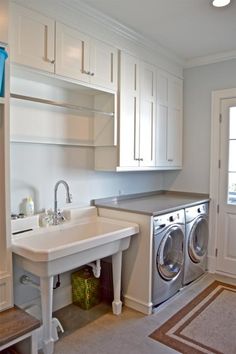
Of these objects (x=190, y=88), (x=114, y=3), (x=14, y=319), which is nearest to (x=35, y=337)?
(x=14, y=319)

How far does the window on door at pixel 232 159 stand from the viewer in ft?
11.1

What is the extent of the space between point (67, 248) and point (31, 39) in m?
1.54

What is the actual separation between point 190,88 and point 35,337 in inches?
130

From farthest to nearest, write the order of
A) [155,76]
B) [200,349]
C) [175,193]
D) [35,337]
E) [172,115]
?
[175,193] < [172,115] < [155,76] < [200,349] < [35,337]

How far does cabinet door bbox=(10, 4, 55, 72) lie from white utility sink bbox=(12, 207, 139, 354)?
132 cm

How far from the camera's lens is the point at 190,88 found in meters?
3.73

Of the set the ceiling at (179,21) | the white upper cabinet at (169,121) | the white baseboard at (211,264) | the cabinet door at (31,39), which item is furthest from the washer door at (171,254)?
the ceiling at (179,21)

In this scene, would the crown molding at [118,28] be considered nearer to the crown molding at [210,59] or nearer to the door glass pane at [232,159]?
the crown molding at [210,59]

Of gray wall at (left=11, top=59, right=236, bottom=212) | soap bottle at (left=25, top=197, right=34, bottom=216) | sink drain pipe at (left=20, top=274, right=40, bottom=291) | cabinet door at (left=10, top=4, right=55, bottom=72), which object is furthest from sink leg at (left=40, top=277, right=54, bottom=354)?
cabinet door at (left=10, top=4, right=55, bottom=72)

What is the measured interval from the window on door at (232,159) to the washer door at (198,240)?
448 millimetres

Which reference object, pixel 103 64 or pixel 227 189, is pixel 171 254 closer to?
pixel 227 189

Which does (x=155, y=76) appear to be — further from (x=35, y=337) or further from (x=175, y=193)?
(x=35, y=337)

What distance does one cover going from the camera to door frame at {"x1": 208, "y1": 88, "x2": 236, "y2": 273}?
349 cm

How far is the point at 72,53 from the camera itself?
2.33 metres
